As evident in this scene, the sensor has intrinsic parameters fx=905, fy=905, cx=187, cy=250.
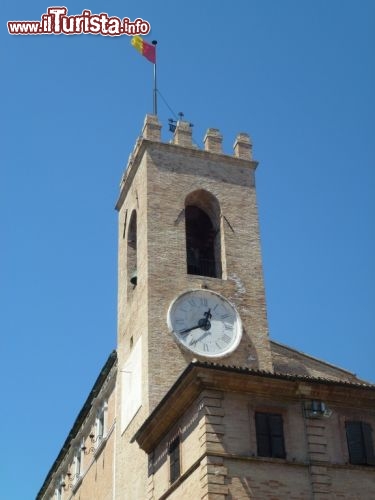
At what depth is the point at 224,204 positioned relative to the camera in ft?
105

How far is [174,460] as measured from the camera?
76.9 feet

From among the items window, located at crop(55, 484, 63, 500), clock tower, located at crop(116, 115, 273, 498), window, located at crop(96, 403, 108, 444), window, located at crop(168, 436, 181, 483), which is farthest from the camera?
window, located at crop(55, 484, 63, 500)

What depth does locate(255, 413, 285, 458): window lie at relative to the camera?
72.3ft

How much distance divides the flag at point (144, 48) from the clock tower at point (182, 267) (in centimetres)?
467

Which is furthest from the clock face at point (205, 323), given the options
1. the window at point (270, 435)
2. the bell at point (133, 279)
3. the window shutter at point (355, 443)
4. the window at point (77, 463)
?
the window at point (77, 463)

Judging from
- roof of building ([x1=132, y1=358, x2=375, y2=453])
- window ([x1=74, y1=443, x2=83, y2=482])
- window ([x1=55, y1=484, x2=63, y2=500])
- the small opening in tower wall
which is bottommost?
roof of building ([x1=132, y1=358, x2=375, y2=453])

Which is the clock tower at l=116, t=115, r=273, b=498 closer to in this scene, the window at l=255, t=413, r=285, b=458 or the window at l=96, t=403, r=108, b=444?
the window at l=96, t=403, r=108, b=444

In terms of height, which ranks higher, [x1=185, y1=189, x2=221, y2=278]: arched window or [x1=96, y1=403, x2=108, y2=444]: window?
[x1=185, y1=189, x2=221, y2=278]: arched window

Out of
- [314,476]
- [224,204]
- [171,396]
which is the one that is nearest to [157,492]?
[171,396]

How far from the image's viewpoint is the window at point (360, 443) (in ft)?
74.5

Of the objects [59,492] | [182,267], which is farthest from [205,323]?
[59,492]

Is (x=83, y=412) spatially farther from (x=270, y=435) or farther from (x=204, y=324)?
(x=270, y=435)

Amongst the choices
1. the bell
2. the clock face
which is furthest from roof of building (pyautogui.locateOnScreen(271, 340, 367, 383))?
the bell

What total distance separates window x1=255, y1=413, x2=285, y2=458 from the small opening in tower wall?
30.2 ft
